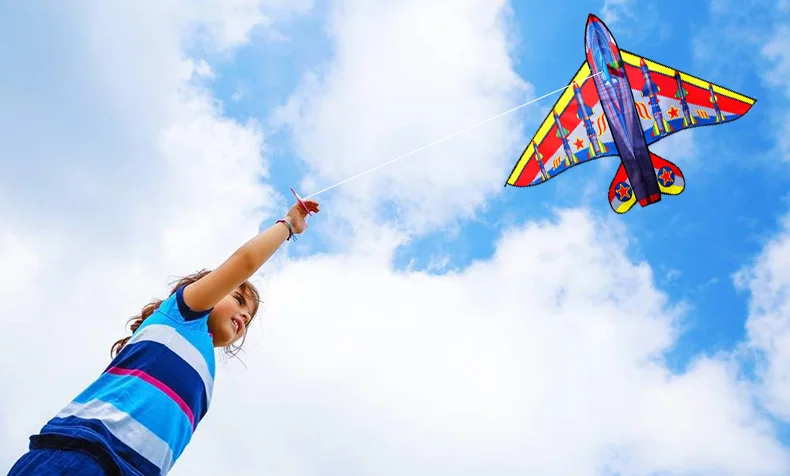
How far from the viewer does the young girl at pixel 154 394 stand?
1720 millimetres

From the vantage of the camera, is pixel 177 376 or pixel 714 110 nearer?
pixel 177 376

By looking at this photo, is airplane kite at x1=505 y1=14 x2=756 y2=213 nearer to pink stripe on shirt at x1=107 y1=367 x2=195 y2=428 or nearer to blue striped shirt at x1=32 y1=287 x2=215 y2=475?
blue striped shirt at x1=32 y1=287 x2=215 y2=475

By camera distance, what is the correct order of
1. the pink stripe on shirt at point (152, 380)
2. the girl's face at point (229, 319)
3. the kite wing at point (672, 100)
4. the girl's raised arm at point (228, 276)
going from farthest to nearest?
the kite wing at point (672, 100)
the girl's face at point (229, 319)
the girl's raised arm at point (228, 276)
the pink stripe on shirt at point (152, 380)

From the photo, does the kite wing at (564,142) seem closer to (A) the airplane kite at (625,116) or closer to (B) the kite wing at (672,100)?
(A) the airplane kite at (625,116)

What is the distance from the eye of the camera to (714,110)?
7.72 metres

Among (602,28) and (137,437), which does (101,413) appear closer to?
(137,437)

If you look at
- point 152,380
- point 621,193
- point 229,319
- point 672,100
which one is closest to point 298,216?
point 229,319

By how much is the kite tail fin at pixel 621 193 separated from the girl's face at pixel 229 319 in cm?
669

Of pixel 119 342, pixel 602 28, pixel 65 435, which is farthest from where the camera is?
pixel 602 28

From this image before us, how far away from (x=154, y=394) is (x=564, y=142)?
7.13 meters

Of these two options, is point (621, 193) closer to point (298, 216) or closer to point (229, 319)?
point (298, 216)

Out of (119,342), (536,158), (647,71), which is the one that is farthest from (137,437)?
(647,71)

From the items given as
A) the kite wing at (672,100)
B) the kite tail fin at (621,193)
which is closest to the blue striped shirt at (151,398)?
the kite tail fin at (621,193)

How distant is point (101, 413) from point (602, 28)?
7409 mm
